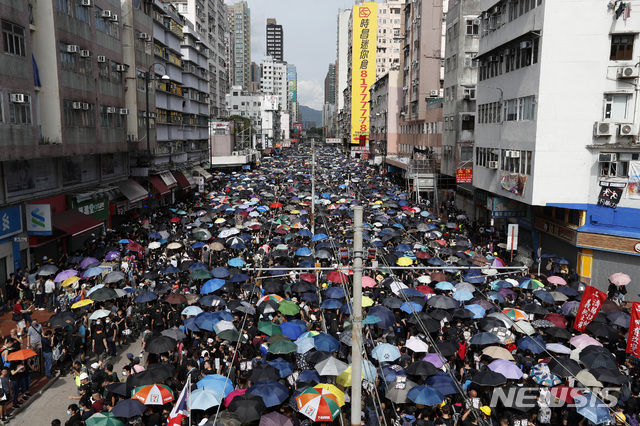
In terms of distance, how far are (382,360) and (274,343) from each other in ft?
9.61

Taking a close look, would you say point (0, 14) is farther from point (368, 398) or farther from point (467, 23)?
point (467, 23)

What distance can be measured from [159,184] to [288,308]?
3171 cm

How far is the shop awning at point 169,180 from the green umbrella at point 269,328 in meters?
34.3

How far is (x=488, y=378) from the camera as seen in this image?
12.5 m

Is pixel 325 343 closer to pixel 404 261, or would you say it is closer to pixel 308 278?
pixel 308 278

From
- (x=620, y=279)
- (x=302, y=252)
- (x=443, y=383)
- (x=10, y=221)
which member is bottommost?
(x=620, y=279)

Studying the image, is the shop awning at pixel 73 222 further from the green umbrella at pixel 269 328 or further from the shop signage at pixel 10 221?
the green umbrella at pixel 269 328

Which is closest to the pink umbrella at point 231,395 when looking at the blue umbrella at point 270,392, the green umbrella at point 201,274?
the blue umbrella at point 270,392

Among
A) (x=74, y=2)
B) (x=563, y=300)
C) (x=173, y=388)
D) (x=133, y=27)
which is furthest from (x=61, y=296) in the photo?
(x=133, y=27)

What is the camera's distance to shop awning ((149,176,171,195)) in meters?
44.8

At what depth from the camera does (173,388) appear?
1302 centimetres

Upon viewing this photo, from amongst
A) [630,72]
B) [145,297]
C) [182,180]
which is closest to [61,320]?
[145,297]

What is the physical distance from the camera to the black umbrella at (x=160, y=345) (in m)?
14.3

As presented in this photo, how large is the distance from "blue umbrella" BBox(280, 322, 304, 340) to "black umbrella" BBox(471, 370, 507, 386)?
5.25 metres
